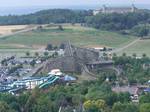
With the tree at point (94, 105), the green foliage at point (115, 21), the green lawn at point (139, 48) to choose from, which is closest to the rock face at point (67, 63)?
the green lawn at point (139, 48)

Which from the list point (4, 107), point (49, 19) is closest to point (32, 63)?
point (4, 107)

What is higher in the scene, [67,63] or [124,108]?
[124,108]

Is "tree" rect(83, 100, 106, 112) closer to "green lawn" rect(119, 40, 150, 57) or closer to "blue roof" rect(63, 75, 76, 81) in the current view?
"blue roof" rect(63, 75, 76, 81)

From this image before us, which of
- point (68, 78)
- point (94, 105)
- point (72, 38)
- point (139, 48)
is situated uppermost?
point (94, 105)

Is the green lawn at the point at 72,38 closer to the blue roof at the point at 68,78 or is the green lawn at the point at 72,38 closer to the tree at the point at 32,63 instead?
the tree at the point at 32,63

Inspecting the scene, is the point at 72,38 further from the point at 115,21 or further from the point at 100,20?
the point at 115,21

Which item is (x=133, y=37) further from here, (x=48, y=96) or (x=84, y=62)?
(x=48, y=96)

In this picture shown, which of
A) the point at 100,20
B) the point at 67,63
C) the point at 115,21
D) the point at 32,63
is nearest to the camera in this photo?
the point at 67,63

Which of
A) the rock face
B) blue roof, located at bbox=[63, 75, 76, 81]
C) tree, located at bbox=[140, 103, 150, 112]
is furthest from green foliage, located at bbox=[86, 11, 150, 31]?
tree, located at bbox=[140, 103, 150, 112]
